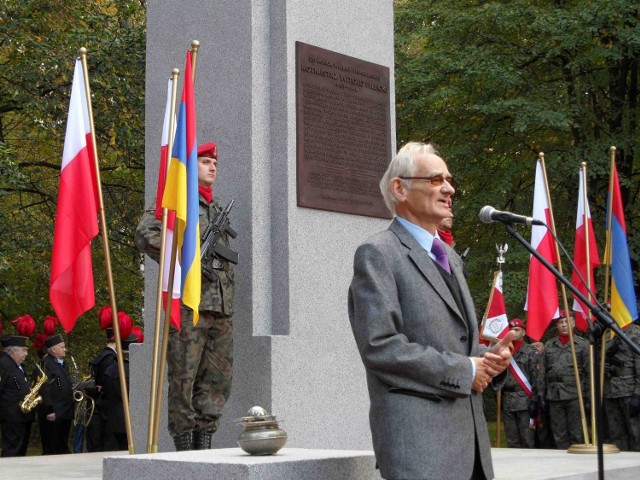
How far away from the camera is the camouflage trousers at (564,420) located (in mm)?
14672

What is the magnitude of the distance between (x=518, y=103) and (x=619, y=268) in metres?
7.86

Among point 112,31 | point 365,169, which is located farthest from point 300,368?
point 112,31

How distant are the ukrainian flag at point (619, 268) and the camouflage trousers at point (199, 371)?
3.96m

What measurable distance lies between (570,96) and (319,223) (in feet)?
37.1

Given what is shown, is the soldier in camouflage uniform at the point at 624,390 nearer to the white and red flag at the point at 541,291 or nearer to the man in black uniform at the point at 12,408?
the white and red flag at the point at 541,291

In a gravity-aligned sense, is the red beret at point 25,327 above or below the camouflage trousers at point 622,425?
above

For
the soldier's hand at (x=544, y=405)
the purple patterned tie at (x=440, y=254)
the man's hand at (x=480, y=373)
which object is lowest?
the soldier's hand at (x=544, y=405)

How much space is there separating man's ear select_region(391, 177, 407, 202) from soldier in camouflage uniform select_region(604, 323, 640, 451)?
9985mm

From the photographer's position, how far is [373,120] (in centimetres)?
884

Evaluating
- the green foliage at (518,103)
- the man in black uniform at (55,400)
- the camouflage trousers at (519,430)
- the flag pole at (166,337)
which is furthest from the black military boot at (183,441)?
the green foliage at (518,103)

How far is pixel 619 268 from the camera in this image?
386 inches

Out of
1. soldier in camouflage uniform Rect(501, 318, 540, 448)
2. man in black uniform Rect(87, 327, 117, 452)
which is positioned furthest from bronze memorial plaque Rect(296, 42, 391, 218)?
soldier in camouflage uniform Rect(501, 318, 540, 448)

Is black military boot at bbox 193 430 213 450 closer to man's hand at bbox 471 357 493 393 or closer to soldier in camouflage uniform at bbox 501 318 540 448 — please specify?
man's hand at bbox 471 357 493 393

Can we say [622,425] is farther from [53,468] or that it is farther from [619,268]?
[53,468]
